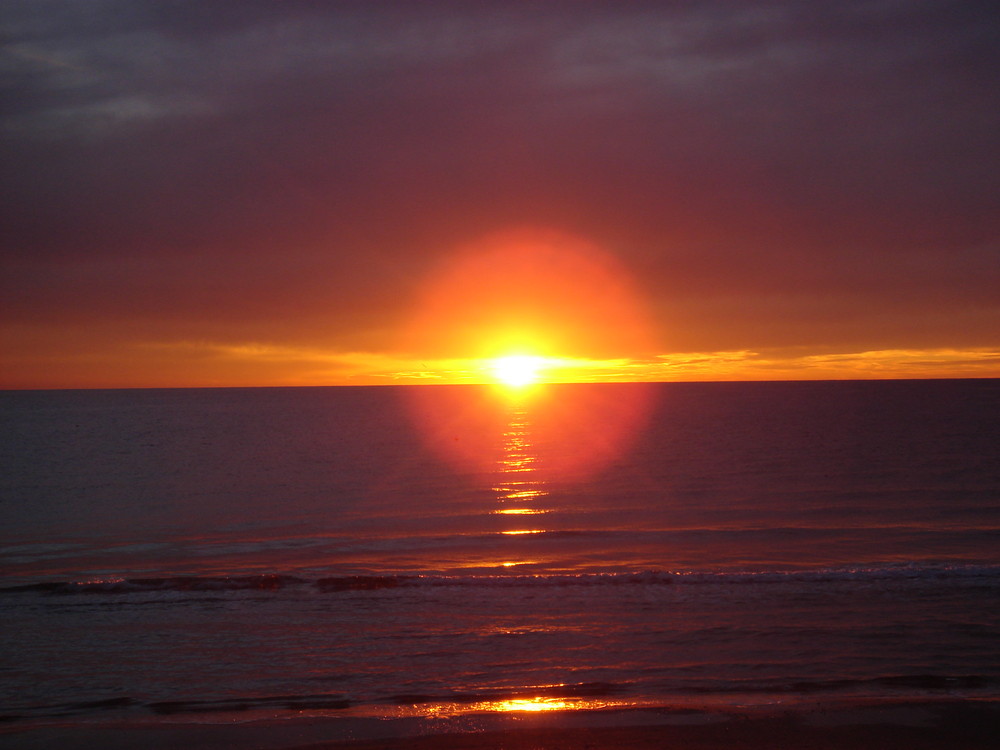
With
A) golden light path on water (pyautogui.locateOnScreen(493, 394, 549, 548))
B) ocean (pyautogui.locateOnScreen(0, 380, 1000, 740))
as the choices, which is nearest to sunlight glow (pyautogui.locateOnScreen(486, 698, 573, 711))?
ocean (pyautogui.locateOnScreen(0, 380, 1000, 740))

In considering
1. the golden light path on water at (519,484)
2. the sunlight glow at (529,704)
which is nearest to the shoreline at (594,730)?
the sunlight glow at (529,704)

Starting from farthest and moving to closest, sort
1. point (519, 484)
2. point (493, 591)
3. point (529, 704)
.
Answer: point (519, 484) < point (493, 591) < point (529, 704)

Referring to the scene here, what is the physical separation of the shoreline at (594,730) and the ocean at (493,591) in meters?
0.43

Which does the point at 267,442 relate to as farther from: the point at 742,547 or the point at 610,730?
the point at 610,730

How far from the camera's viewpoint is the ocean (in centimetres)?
1211

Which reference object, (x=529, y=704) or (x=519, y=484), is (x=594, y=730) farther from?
(x=519, y=484)

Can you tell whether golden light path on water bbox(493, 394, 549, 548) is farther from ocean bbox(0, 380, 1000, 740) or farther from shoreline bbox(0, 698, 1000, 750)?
shoreline bbox(0, 698, 1000, 750)

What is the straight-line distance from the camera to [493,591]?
61.1 ft

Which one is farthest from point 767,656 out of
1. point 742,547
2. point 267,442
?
point 267,442

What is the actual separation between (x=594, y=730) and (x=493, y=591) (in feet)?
28.5

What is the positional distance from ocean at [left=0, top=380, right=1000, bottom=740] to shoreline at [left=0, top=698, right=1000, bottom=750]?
1.42ft

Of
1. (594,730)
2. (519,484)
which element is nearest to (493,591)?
(594,730)

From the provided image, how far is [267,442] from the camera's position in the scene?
78875 millimetres

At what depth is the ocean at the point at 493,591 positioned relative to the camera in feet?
39.7
